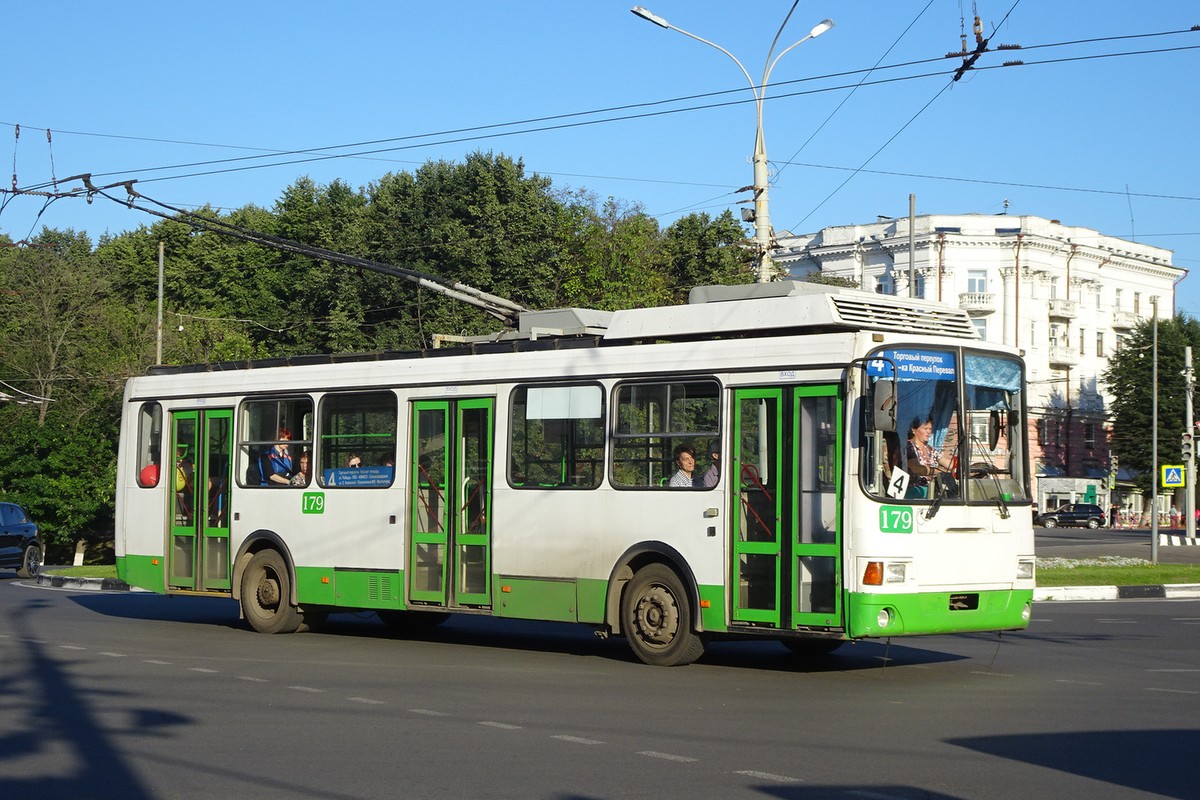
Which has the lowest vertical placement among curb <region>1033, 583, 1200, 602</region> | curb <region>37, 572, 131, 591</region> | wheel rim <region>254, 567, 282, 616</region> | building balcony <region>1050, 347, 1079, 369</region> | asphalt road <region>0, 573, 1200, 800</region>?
curb <region>37, 572, 131, 591</region>

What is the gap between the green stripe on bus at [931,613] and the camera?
12219 mm

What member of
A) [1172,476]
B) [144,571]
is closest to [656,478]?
[144,571]

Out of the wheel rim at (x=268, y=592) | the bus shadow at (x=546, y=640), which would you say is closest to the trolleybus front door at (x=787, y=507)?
the bus shadow at (x=546, y=640)

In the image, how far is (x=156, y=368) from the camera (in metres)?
19.5

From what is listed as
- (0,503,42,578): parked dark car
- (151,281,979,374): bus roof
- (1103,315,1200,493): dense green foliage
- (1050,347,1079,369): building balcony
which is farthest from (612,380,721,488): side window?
(1050,347,1079,369): building balcony

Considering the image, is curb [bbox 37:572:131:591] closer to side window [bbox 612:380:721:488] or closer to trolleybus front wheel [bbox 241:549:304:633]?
trolleybus front wheel [bbox 241:549:304:633]

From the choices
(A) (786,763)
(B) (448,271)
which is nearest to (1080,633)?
(A) (786,763)

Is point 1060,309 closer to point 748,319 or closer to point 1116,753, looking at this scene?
point 748,319

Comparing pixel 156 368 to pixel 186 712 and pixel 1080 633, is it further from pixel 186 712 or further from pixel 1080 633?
pixel 1080 633

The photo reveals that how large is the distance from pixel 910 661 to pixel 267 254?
58418 mm

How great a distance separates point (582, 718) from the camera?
1049cm

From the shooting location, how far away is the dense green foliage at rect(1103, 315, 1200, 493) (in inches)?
3110

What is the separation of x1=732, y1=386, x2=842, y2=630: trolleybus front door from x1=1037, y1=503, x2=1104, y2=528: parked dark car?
234ft

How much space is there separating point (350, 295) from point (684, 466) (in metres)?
43.8
